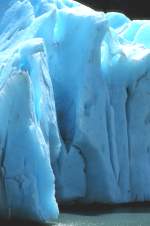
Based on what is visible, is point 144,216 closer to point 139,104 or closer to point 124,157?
point 124,157

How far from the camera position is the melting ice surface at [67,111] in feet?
16.8

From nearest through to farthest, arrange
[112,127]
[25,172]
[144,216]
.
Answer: [25,172] → [144,216] → [112,127]

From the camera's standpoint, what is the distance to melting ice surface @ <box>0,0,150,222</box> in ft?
16.8

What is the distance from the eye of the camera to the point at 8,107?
17.0ft

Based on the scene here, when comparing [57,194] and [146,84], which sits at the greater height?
[146,84]

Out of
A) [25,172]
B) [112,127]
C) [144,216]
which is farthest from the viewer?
[112,127]

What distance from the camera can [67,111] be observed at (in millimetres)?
→ 6020

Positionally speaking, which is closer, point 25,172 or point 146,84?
point 25,172

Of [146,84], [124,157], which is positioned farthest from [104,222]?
[146,84]

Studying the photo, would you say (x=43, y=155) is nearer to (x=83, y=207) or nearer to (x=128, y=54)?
(x=83, y=207)

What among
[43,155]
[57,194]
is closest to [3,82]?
[43,155]

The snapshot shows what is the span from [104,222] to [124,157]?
1.05 metres

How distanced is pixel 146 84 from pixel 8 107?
5.44 ft

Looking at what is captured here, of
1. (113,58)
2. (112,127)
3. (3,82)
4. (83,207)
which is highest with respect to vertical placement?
(3,82)
